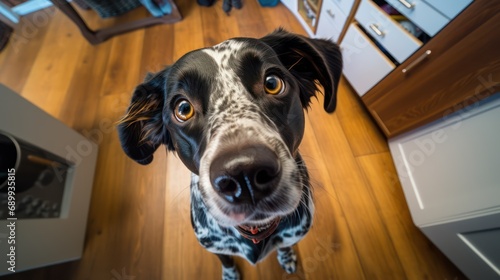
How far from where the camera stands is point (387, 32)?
162cm

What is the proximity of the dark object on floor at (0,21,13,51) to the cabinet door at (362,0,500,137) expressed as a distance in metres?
5.42

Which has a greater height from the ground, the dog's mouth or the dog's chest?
the dog's mouth

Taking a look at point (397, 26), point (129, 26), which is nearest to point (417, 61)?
point (397, 26)

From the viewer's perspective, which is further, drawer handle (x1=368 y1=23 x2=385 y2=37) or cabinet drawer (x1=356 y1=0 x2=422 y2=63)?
drawer handle (x1=368 y1=23 x2=385 y2=37)

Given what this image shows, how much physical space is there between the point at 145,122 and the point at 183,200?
1.02 m

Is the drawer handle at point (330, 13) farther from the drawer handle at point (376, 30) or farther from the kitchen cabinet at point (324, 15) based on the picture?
the drawer handle at point (376, 30)

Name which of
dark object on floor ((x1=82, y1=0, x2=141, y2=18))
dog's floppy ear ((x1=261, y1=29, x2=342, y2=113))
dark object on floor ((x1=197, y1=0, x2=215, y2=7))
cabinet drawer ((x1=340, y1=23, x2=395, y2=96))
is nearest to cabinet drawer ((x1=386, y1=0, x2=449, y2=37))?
cabinet drawer ((x1=340, y1=23, x2=395, y2=96))

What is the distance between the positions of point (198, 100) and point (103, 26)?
371cm

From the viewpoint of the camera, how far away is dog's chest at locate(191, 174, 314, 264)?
3.71ft

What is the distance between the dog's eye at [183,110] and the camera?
0.91m

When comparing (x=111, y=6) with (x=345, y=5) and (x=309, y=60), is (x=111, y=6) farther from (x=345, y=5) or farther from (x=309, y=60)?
(x=309, y=60)

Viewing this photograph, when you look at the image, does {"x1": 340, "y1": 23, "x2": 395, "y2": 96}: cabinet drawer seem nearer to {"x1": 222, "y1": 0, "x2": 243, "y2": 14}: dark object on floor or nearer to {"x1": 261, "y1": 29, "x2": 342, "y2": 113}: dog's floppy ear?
{"x1": 261, "y1": 29, "x2": 342, "y2": 113}: dog's floppy ear

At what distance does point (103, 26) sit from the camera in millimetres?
3398

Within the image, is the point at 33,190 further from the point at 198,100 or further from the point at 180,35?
the point at 180,35
